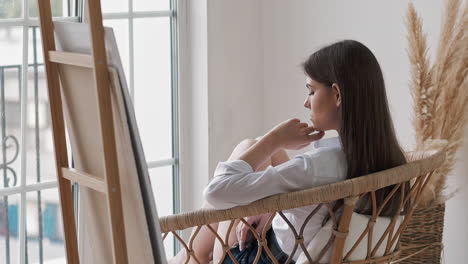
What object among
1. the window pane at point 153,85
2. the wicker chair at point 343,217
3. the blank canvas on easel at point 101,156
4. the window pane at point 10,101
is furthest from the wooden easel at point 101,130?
the window pane at point 153,85

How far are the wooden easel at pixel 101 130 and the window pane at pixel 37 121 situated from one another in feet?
3.12

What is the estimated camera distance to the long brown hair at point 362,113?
208 centimetres

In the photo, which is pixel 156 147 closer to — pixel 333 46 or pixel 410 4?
pixel 410 4

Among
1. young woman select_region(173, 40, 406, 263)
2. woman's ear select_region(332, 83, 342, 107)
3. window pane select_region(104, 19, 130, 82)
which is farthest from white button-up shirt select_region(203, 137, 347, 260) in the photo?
window pane select_region(104, 19, 130, 82)

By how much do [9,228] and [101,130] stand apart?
139 centimetres

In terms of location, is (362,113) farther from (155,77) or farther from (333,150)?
(155,77)

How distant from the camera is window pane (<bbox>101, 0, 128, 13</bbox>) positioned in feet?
10.4

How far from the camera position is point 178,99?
135 inches

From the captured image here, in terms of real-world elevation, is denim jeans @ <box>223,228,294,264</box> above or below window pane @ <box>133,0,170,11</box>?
below

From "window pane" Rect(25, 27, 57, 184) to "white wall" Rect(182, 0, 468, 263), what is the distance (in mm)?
723

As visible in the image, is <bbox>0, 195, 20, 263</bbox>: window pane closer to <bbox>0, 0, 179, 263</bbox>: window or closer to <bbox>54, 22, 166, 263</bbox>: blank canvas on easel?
<bbox>0, 0, 179, 263</bbox>: window

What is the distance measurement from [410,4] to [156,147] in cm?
123

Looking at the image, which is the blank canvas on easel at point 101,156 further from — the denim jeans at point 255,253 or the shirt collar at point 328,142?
the shirt collar at point 328,142

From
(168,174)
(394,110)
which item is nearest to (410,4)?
(394,110)
